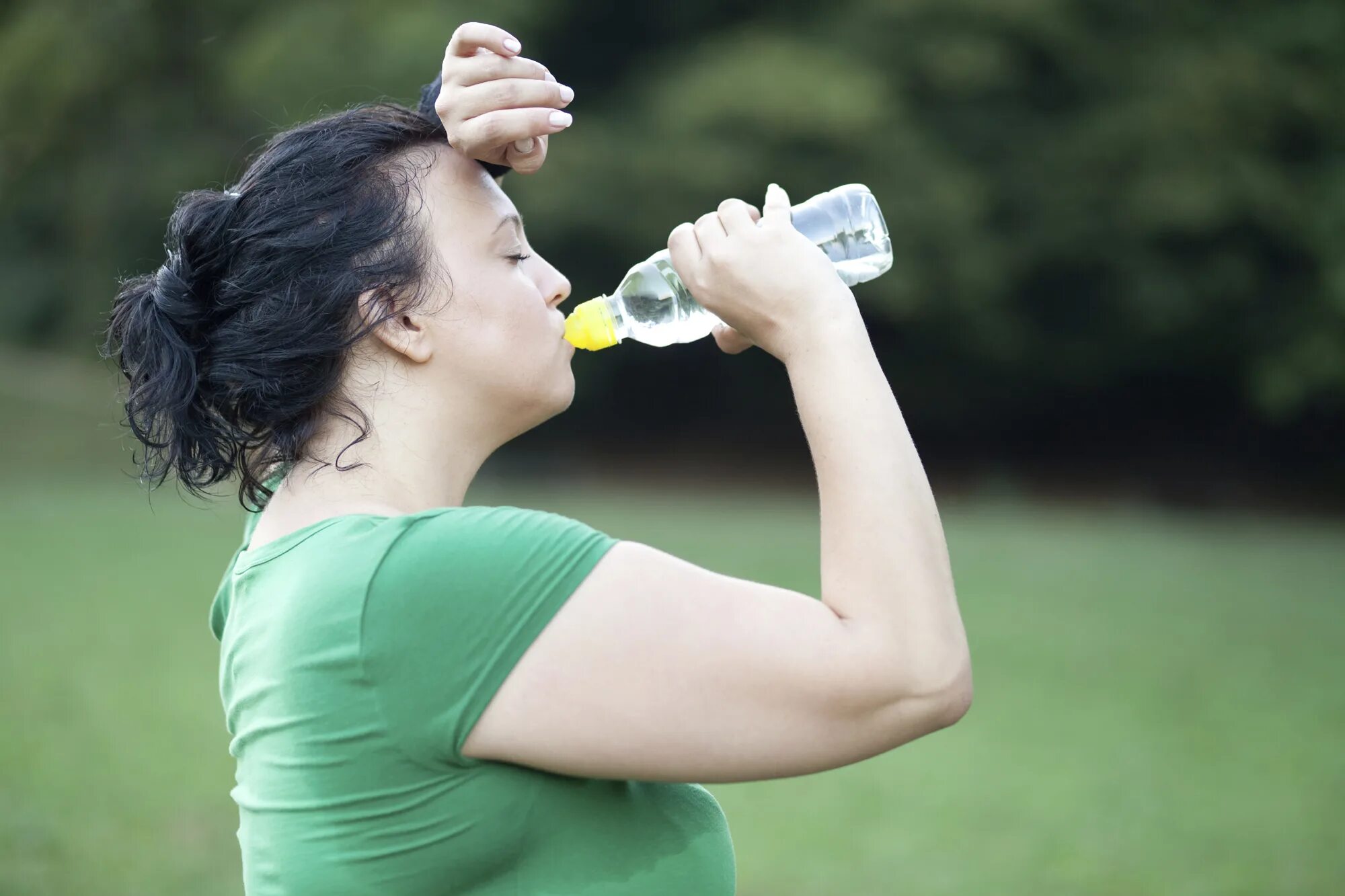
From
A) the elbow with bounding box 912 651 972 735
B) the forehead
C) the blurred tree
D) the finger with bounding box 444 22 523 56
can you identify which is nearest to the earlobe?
the forehead

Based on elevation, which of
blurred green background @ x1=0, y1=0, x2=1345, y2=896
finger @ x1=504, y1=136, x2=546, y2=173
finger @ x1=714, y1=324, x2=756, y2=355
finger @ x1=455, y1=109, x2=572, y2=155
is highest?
finger @ x1=455, y1=109, x2=572, y2=155

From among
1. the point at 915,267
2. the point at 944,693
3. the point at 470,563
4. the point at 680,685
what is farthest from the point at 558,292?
the point at 915,267

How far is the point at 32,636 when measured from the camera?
977cm

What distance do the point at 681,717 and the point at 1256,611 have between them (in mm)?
12048

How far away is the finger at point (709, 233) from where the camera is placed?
6.13ft

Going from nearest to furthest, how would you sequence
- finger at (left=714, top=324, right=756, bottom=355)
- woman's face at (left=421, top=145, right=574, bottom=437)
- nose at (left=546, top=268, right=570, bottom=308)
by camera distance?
1. woman's face at (left=421, top=145, right=574, bottom=437)
2. nose at (left=546, top=268, right=570, bottom=308)
3. finger at (left=714, top=324, right=756, bottom=355)

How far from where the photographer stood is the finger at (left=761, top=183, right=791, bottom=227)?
6.19 ft

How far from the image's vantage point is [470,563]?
1.58 meters

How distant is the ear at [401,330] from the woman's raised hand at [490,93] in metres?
0.25

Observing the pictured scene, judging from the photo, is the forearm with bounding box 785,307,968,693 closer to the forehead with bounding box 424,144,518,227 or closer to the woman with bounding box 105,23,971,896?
the woman with bounding box 105,23,971,896

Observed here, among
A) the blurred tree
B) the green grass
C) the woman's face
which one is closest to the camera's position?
the woman's face

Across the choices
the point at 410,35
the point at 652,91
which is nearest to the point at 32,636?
the point at 410,35

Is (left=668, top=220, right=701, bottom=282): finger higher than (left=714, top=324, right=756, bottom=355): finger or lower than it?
higher

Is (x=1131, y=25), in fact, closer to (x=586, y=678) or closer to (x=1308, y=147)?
(x=1308, y=147)
